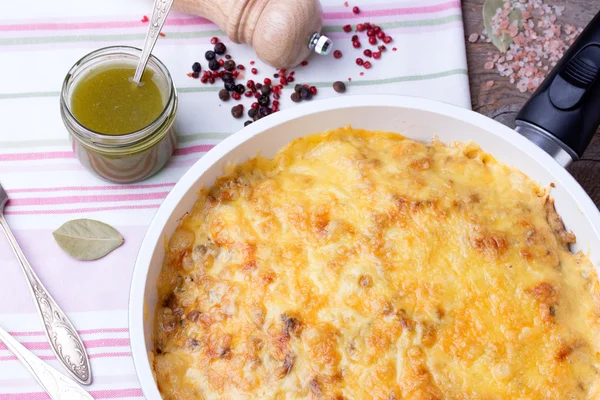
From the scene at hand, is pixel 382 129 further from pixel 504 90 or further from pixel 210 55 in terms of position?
pixel 210 55

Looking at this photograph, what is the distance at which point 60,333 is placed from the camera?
2.80 meters

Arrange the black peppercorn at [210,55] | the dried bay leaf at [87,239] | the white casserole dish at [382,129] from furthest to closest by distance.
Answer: the black peppercorn at [210,55] → the dried bay leaf at [87,239] → the white casserole dish at [382,129]

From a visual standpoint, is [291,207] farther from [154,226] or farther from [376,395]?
[376,395]

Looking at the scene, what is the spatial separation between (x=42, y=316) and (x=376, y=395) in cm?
145

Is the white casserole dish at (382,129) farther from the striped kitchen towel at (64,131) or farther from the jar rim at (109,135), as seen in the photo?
the striped kitchen towel at (64,131)

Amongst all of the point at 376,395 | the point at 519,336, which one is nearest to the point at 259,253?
the point at 376,395

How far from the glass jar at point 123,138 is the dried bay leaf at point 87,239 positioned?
22 centimetres

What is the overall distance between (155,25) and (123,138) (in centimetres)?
51

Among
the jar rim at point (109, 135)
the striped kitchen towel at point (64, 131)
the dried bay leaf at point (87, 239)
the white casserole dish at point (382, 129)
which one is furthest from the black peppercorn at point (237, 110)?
the dried bay leaf at point (87, 239)

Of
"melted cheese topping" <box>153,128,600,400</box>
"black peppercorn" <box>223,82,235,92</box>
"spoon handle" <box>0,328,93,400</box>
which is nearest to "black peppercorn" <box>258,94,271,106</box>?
"black peppercorn" <box>223,82,235,92</box>

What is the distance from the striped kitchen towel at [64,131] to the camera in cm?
286

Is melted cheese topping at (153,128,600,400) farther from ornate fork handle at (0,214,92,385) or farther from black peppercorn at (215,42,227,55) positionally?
black peppercorn at (215,42,227,55)

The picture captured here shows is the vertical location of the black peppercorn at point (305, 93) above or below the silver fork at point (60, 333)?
above

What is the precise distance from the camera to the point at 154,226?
7.68ft
